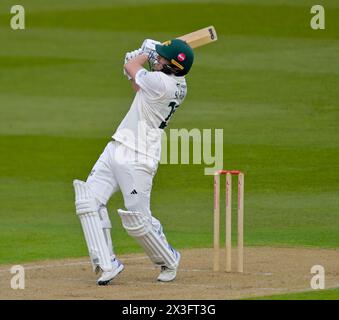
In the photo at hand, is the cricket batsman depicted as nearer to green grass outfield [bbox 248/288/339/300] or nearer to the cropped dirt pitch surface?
the cropped dirt pitch surface

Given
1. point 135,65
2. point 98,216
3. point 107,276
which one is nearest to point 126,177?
point 98,216

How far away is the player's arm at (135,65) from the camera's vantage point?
1071 centimetres

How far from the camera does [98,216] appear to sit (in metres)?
10.6

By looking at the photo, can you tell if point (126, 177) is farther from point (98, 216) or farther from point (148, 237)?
point (148, 237)

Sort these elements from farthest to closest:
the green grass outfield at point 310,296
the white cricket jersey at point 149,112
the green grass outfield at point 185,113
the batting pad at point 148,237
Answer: the green grass outfield at point 185,113 < the white cricket jersey at point 149,112 < the batting pad at point 148,237 < the green grass outfield at point 310,296

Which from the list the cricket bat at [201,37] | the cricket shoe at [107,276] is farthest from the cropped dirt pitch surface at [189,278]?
the cricket bat at [201,37]

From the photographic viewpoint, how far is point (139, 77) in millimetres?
10633

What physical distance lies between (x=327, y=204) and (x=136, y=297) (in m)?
5.91

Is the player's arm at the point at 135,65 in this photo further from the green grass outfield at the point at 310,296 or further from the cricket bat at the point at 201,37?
the green grass outfield at the point at 310,296

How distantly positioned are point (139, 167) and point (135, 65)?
907 millimetres

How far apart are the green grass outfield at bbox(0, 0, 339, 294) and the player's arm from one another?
2461mm

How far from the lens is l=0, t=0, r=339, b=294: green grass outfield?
46.8ft

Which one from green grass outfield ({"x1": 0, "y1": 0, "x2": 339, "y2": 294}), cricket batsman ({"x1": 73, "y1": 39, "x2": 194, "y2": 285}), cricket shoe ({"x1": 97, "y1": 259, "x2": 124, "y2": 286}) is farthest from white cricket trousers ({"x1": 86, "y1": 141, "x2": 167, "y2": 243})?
green grass outfield ({"x1": 0, "y1": 0, "x2": 339, "y2": 294})
